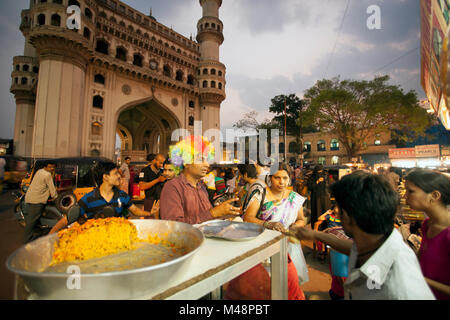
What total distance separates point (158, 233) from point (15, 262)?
0.80 m

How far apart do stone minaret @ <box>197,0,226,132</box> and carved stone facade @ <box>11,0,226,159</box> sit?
0.41 feet

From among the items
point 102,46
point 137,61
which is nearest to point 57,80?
point 102,46

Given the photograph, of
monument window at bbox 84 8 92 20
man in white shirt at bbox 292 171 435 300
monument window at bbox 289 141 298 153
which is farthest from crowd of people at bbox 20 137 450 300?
monument window at bbox 289 141 298 153

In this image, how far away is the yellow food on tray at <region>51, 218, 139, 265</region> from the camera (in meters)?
1.12

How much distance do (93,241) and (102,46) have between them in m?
26.4

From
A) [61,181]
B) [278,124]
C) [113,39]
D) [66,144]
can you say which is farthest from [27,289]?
[278,124]

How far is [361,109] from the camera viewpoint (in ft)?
65.8

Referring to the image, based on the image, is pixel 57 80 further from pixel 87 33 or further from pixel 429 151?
pixel 429 151

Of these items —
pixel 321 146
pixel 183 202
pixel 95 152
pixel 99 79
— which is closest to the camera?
pixel 183 202

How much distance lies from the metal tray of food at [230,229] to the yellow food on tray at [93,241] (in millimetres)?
577

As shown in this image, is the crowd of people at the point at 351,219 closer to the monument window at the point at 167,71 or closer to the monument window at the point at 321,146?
the monument window at the point at 167,71

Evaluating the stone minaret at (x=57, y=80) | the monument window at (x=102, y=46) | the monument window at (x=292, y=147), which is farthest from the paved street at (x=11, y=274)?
the monument window at (x=292, y=147)

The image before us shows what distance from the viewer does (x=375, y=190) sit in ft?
3.84

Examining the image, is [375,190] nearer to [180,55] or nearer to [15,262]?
[15,262]
